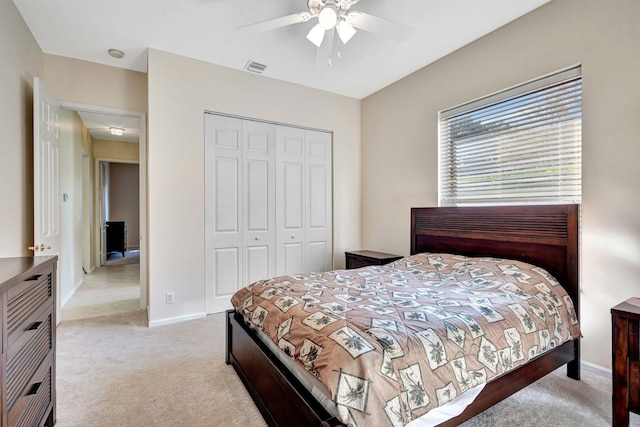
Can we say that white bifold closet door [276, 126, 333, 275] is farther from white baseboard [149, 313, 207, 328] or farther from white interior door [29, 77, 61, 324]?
white interior door [29, 77, 61, 324]

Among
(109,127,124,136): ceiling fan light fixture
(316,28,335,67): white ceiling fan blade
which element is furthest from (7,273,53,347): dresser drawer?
(109,127,124,136): ceiling fan light fixture

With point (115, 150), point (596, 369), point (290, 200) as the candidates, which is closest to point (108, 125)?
point (115, 150)

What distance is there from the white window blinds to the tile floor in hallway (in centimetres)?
404

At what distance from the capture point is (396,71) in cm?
356

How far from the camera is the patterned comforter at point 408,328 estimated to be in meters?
1.15

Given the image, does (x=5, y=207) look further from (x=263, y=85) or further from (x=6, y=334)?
(x=263, y=85)

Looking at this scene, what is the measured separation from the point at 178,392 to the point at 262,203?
222cm

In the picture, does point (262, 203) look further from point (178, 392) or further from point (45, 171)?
point (178, 392)

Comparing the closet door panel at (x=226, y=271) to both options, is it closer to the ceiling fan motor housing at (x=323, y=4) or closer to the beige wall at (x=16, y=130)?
the beige wall at (x=16, y=130)

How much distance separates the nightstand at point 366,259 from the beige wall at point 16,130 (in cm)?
320

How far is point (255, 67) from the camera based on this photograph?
347 centimetres

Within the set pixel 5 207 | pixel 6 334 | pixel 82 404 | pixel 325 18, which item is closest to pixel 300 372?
pixel 6 334

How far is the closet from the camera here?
11.4 ft

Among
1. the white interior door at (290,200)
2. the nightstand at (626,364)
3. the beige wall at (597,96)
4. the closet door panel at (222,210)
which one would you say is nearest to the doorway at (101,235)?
the closet door panel at (222,210)
